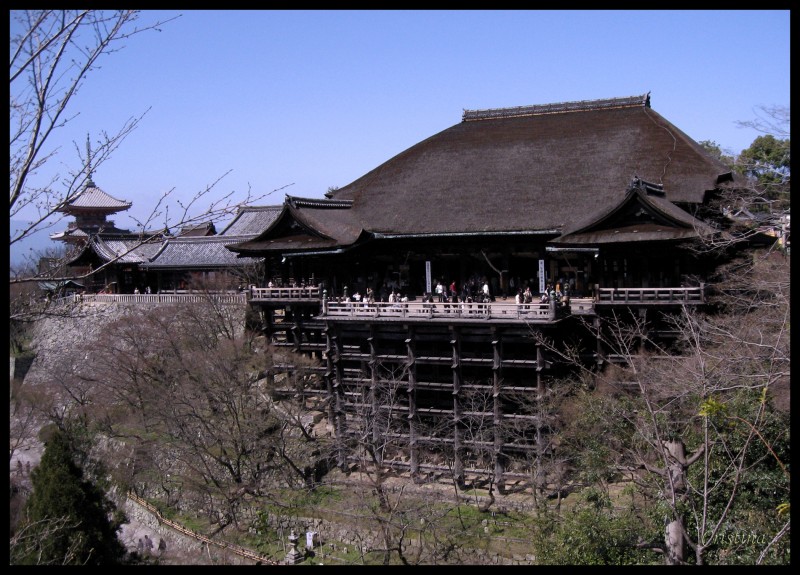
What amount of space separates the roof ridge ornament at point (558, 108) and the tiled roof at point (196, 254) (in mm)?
11791

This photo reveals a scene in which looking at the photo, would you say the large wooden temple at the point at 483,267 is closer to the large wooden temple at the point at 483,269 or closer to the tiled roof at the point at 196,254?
the large wooden temple at the point at 483,269

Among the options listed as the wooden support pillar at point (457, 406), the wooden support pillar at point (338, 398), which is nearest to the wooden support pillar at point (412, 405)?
the wooden support pillar at point (457, 406)

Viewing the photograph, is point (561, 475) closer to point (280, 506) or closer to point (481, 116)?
point (280, 506)

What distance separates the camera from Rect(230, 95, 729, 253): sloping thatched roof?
2162 centimetres

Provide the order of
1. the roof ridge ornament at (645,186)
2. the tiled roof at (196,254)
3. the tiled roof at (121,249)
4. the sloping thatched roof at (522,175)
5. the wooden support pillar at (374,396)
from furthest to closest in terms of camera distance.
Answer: the tiled roof at (121,249) → the tiled roof at (196,254) → the sloping thatched roof at (522,175) → the wooden support pillar at (374,396) → the roof ridge ornament at (645,186)

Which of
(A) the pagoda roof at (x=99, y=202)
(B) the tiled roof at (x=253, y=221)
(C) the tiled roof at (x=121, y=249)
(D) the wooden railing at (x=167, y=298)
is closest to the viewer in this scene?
(D) the wooden railing at (x=167, y=298)

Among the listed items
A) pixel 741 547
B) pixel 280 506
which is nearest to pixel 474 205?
pixel 280 506

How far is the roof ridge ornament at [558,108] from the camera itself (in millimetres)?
25484

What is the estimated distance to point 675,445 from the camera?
11.9 meters

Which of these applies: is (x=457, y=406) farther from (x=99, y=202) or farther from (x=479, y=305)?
(x=99, y=202)

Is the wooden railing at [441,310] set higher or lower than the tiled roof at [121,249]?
lower

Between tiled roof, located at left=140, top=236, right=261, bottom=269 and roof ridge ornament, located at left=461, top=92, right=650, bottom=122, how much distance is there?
11791 millimetres

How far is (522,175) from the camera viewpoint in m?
23.5
